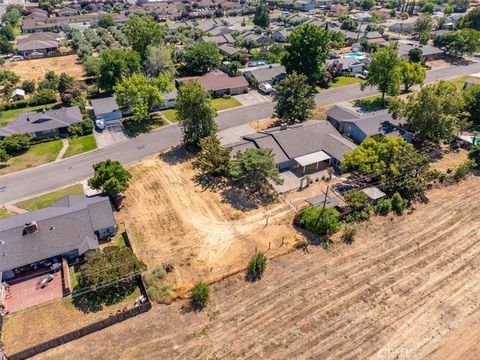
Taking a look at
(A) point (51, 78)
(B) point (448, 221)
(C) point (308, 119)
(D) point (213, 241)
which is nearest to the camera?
(D) point (213, 241)

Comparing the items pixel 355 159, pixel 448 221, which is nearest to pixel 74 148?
pixel 355 159

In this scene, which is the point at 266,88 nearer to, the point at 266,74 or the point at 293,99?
the point at 266,74

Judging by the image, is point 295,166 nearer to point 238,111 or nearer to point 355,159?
point 355,159

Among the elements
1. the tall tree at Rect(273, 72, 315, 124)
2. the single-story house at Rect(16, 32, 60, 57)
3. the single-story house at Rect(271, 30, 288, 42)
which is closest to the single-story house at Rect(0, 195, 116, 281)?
the tall tree at Rect(273, 72, 315, 124)

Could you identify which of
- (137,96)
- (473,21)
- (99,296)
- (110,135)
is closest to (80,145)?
(110,135)

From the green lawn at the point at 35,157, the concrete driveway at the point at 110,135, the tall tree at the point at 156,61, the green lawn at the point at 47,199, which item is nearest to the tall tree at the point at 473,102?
the tall tree at the point at 156,61
